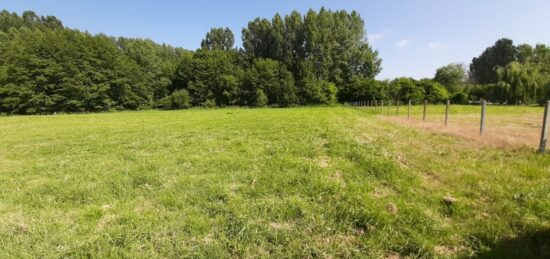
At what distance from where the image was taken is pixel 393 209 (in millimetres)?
3604

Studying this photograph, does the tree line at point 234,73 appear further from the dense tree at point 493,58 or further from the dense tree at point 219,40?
the dense tree at point 493,58

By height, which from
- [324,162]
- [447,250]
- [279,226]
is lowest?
[447,250]

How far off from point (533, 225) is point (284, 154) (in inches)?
149

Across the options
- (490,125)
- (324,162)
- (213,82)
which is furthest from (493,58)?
(324,162)

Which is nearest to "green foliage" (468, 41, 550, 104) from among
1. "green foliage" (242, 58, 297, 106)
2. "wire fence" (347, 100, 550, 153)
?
"wire fence" (347, 100, 550, 153)

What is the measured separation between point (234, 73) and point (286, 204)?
5633 cm

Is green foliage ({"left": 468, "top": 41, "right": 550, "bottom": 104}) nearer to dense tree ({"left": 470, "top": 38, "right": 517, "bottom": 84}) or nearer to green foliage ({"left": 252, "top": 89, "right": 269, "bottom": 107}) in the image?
green foliage ({"left": 252, "top": 89, "right": 269, "bottom": 107})

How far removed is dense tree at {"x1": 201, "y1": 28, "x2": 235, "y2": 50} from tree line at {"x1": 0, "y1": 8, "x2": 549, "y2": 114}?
1141cm

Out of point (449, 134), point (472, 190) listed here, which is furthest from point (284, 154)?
point (449, 134)

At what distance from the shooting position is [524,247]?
285 cm

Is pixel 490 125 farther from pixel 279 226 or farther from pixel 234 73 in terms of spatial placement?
pixel 234 73

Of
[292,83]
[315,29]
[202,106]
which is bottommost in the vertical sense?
[202,106]

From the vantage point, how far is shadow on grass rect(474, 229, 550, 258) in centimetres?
274

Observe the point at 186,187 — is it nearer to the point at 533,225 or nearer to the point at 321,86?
the point at 533,225
